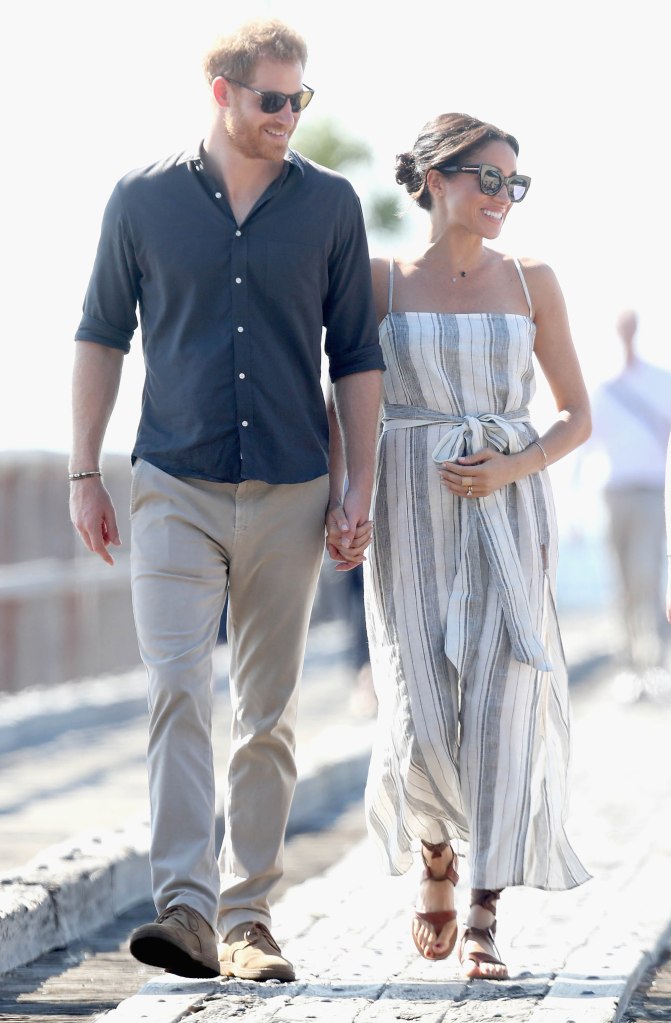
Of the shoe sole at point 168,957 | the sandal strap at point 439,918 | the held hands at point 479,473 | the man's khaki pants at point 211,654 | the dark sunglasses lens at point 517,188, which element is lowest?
the sandal strap at point 439,918

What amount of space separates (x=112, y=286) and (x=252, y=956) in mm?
1702

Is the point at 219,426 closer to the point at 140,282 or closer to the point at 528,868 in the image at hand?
the point at 140,282

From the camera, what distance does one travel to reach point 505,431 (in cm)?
467

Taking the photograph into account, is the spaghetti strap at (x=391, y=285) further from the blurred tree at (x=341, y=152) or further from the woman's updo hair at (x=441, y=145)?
the blurred tree at (x=341, y=152)

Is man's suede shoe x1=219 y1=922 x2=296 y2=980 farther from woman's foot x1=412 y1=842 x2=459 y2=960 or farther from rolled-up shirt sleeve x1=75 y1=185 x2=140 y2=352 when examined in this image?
rolled-up shirt sleeve x1=75 y1=185 x2=140 y2=352

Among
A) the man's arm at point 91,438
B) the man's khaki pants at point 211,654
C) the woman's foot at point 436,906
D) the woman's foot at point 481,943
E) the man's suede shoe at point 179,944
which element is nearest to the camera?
the man's suede shoe at point 179,944

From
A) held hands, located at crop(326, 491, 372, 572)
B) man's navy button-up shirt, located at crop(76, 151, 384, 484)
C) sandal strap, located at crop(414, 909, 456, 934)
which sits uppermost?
man's navy button-up shirt, located at crop(76, 151, 384, 484)

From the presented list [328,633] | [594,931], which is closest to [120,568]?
[328,633]

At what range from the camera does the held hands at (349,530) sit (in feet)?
14.6

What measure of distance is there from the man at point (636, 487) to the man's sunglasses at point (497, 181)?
21.1 feet

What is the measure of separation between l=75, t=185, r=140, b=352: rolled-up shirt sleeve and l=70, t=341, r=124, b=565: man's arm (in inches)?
1.6

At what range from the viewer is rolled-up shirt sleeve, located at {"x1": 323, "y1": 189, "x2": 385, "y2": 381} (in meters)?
4.51

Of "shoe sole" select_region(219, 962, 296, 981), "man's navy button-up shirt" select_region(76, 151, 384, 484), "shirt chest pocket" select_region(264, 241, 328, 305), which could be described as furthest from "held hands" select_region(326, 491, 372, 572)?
"shoe sole" select_region(219, 962, 296, 981)

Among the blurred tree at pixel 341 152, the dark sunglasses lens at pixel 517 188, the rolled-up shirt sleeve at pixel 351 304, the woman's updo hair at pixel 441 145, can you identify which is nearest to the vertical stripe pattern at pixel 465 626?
the rolled-up shirt sleeve at pixel 351 304
